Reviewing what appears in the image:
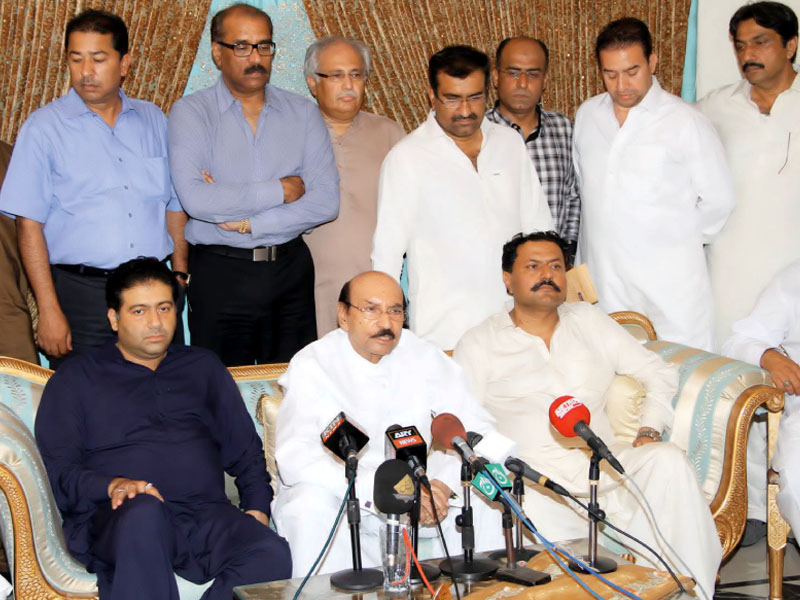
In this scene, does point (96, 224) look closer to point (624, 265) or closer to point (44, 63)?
point (44, 63)

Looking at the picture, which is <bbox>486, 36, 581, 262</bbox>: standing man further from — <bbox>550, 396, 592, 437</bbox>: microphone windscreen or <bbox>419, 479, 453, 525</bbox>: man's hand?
<bbox>550, 396, 592, 437</bbox>: microphone windscreen

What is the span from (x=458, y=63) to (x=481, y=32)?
4.02 ft

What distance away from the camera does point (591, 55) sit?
18.6ft

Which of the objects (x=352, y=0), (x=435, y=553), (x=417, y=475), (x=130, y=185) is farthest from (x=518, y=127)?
(x=417, y=475)

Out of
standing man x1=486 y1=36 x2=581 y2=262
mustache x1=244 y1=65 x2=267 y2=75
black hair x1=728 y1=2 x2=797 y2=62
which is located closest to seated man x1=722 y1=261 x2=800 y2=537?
standing man x1=486 y1=36 x2=581 y2=262

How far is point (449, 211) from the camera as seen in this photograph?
4441mm

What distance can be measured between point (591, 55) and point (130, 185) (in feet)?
9.11

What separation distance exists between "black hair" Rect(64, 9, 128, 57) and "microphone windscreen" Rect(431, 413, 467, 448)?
7.07 feet

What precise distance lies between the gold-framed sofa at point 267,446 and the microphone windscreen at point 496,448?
47.9 inches

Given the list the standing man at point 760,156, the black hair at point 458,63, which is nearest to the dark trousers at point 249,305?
the black hair at point 458,63

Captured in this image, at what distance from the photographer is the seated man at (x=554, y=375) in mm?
3713

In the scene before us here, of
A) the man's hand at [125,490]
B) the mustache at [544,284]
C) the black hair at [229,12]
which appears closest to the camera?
the man's hand at [125,490]

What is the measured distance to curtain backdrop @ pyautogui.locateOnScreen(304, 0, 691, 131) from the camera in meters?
5.19

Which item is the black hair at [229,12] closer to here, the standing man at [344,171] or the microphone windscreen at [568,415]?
the standing man at [344,171]
